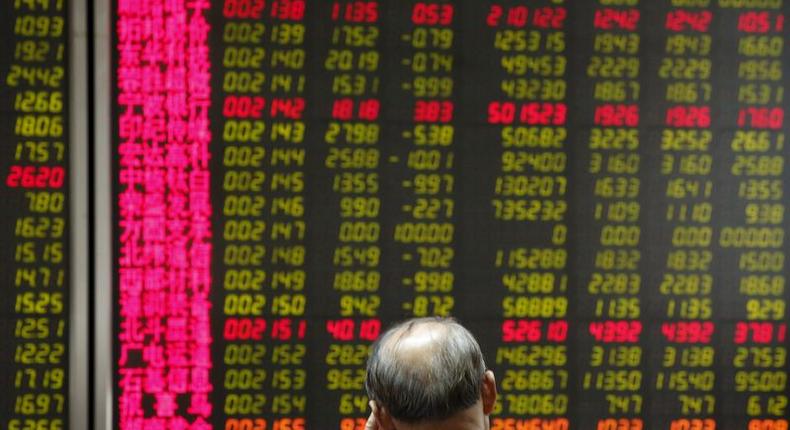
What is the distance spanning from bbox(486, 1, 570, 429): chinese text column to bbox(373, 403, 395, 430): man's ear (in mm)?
1641

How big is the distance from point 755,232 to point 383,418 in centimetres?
202

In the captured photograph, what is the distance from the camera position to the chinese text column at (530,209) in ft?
10.5

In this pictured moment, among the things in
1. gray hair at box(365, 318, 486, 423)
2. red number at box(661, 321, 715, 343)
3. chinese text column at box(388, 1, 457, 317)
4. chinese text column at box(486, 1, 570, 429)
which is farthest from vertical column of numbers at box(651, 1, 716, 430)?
gray hair at box(365, 318, 486, 423)

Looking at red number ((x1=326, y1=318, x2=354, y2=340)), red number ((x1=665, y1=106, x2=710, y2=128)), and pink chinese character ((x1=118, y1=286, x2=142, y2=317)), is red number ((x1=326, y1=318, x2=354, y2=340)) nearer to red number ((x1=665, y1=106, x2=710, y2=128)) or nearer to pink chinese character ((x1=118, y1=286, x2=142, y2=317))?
pink chinese character ((x1=118, y1=286, x2=142, y2=317))

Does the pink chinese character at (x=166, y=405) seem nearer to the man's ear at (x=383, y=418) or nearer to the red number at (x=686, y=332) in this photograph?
the red number at (x=686, y=332)

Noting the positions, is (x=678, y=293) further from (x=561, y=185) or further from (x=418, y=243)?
(x=418, y=243)

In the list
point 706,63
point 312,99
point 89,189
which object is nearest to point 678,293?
point 706,63

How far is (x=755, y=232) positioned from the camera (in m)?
3.26

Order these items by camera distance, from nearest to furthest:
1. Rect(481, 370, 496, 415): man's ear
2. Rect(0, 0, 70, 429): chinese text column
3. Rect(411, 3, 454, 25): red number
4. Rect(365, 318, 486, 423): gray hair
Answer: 1. Rect(365, 318, 486, 423): gray hair
2. Rect(481, 370, 496, 415): man's ear
3. Rect(0, 0, 70, 429): chinese text column
4. Rect(411, 3, 454, 25): red number

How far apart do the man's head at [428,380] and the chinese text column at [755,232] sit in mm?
1915

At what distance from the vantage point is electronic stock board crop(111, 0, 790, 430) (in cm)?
312

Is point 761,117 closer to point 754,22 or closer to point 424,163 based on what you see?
point 754,22

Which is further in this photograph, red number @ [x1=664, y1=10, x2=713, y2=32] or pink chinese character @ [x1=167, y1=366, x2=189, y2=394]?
red number @ [x1=664, y1=10, x2=713, y2=32]

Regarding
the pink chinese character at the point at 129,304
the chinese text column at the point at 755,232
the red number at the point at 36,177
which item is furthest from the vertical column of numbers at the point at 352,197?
the chinese text column at the point at 755,232
